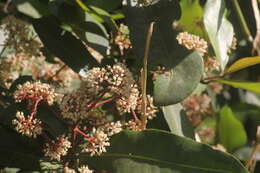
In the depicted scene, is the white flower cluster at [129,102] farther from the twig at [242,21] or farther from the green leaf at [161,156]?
the twig at [242,21]

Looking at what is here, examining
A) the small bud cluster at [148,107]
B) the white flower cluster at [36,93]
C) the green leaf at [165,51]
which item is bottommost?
the small bud cluster at [148,107]

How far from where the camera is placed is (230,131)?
204 centimetres

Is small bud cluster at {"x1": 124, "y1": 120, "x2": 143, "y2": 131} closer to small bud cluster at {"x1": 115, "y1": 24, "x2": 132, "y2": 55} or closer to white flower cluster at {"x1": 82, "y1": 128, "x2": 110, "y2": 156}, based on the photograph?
white flower cluster at {"x1": 82, "y1": 128, "x2": 110, "y2": 156}

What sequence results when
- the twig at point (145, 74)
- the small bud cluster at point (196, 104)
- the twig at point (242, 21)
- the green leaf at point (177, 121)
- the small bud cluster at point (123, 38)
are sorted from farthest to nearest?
1. the small bud cluster at point (196, 104)
2. the twig at point (242, 21)
3. the small bud cluster at point (123, 38)
4. the green leaf at point (177, 121)
5. the twig at point (145, 74)

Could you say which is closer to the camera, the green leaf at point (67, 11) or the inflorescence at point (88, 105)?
the inflorescence at point (88, 105)

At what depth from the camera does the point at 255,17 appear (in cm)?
169

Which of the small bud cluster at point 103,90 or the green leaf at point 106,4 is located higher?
the green leaf at point 106,4

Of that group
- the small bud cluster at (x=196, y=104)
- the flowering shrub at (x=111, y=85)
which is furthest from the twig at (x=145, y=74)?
the small bud cluster at (x=196, y=104)

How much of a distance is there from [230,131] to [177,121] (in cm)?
66

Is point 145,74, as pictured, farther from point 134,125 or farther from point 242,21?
point 242,21

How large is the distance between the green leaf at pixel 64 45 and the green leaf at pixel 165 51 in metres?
0.19

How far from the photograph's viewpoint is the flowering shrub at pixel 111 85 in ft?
4.01

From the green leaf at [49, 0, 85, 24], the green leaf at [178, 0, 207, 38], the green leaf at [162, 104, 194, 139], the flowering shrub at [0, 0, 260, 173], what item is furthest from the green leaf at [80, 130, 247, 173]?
the green leaf at [178, 0, 207, 38]

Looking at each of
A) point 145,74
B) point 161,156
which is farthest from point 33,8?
point 161,156
